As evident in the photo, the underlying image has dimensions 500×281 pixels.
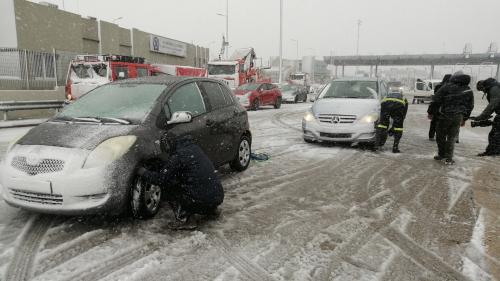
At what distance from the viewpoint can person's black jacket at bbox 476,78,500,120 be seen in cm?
838

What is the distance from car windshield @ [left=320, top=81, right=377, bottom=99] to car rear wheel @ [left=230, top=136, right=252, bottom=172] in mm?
4239

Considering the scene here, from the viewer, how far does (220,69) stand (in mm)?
23844

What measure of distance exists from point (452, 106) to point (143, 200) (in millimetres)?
6260

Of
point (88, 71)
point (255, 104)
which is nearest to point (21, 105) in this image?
point (88, 71)

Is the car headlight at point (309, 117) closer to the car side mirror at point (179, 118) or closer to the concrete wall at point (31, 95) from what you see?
the car side mirror at point (179, 118)

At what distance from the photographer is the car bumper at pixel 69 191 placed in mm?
3912

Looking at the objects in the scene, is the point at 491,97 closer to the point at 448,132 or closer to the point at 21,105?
the point at 448,132

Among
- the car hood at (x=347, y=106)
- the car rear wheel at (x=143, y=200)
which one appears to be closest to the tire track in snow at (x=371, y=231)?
the car rear wheel at (x=143, y=200)

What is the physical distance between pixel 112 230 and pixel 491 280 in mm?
3616

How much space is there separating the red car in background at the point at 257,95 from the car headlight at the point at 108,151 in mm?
15610

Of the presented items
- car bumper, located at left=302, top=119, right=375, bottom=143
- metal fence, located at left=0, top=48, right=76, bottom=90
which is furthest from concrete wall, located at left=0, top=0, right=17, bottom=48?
car bumper, located at left=302, top=119, right=375, bottom=143

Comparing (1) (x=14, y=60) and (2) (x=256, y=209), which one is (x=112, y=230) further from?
(1) (x=14, y=60)

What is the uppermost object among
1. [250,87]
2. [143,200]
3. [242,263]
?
[250,87]

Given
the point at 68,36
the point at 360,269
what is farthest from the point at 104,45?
the point at 360,269
